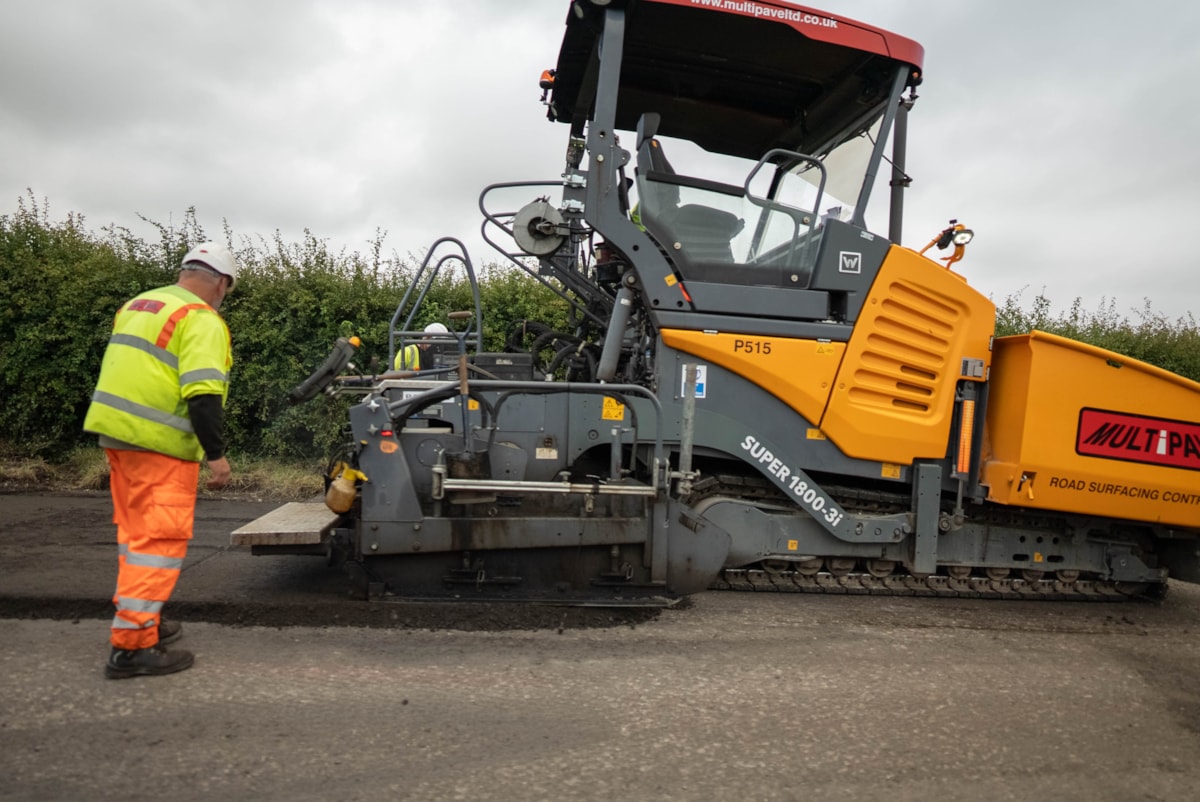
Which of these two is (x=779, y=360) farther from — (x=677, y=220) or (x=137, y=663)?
(x=137, y=663)

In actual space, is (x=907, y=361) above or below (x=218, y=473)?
above

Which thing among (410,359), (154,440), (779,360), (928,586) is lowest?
(928,586)

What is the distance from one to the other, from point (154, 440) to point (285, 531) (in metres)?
1.00

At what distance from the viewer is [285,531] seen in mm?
4043

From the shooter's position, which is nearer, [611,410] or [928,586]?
[611,410]

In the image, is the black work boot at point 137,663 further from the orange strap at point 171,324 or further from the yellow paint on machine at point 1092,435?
the yellow paint on machine at point 1092,435

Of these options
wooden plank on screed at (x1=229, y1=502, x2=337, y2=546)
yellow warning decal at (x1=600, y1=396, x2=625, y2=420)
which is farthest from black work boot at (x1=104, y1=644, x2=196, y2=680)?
yellow warning decal at (x1=600, y1=396, x2=625, y2=420)

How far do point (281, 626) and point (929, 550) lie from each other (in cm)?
361

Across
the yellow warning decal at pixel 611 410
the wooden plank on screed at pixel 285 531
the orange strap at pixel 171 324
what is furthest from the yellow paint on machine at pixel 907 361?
the orange strap at pixel 171 324

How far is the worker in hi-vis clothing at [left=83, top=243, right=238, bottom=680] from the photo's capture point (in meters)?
3.17

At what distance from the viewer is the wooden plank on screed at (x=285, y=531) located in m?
4.00

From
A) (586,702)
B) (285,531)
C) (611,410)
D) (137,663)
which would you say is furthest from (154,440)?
(611,410)

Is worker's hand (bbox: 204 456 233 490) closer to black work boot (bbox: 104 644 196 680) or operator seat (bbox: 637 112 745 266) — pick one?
black work boot (bbox: 104 644 196 680)

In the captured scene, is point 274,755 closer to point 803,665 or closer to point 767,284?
point 803,665
